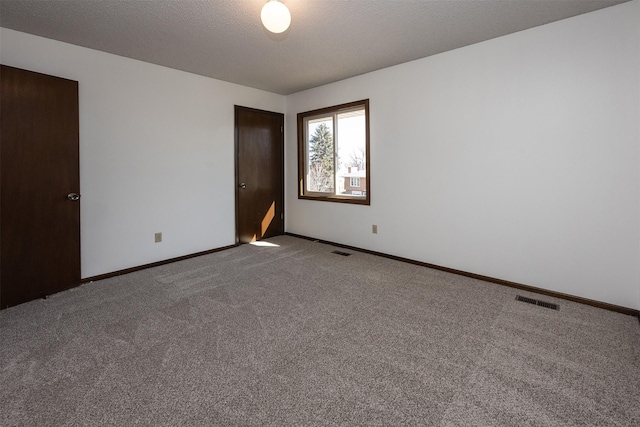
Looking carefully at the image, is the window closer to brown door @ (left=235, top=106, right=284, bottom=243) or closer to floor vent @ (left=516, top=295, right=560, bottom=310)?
brown door @ (left=235, top=106, right=284, bottom=243)

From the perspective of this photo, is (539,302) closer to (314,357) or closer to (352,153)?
(314,357)

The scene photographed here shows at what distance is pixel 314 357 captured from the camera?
6.43 feet

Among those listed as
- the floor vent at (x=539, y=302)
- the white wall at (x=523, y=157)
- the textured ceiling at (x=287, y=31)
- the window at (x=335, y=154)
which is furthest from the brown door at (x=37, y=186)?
the floor vent at (x=539, y=302)

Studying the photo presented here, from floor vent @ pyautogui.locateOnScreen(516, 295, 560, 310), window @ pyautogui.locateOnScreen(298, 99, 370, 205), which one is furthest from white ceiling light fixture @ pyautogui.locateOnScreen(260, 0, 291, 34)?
floor vent @ pyautogui.locateOnScreen(516, 295, 560, 310)

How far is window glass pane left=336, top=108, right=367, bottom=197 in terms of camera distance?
4.48 metres

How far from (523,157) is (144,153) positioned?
4131 millimetres

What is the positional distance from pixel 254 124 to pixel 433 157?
9.24 ft

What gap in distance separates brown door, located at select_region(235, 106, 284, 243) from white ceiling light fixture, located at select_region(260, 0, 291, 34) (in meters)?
2.54

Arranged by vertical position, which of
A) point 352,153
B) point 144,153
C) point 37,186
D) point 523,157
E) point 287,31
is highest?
point 287,31

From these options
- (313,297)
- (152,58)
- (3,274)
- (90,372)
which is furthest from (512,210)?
(3,274)

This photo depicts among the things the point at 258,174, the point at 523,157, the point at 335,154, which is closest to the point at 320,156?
the point at 335,154

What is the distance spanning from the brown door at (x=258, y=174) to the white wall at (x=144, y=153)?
16cm

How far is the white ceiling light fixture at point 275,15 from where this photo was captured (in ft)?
7.21

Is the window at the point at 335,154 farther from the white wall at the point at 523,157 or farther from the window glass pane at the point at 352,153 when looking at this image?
the white wall at the point at 523,157
